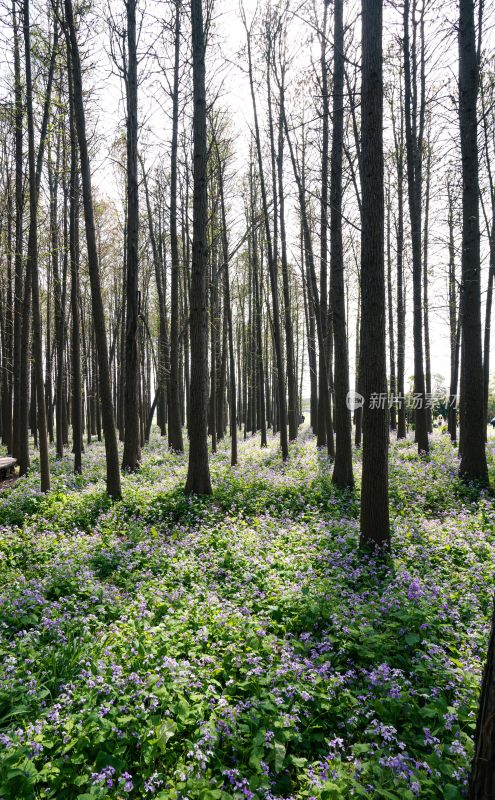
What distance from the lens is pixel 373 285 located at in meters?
6.05

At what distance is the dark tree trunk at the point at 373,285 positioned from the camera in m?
5.81

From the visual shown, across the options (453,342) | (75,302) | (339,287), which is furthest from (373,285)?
(453,342)

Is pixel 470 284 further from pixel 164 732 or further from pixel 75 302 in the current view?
pixel 75 302

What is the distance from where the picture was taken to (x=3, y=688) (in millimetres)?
3496

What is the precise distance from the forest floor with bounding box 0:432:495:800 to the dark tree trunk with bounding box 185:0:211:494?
2.00m

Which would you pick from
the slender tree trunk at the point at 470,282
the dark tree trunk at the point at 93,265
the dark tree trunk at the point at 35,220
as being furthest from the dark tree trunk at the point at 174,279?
the slender tree trunk at the point at 470,282

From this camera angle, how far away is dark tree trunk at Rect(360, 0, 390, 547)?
5809 millimetres

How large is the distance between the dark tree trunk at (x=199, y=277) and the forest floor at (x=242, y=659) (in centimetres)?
200

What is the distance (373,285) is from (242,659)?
4.85 metres

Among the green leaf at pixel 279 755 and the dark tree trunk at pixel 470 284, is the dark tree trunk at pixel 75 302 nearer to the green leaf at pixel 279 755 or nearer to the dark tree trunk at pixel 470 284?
the dark tree trunk at pixel 470 284

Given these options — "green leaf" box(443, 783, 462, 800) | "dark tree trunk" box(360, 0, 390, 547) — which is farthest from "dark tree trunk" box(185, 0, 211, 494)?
"green leaf" box(443, 783, 462, 800)

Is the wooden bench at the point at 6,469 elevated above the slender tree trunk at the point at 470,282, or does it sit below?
below

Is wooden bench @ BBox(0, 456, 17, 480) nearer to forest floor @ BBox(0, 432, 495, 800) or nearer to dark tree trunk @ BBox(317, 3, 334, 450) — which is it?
forest floor @ BBox(0, 432, 495, 800)

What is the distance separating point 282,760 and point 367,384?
14.7ft
